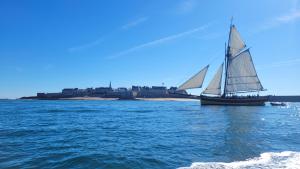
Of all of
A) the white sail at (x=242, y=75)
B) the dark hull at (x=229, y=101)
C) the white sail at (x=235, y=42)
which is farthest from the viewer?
the white sail at (x=235, y=42)

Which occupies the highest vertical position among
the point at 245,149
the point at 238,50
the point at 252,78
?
the point at 238,50

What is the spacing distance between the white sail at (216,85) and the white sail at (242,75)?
3001mm

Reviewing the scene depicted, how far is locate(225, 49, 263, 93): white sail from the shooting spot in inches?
3009

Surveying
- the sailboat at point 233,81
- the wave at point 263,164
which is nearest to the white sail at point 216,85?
the sailboat at point 233,81

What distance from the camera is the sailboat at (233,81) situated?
75875 mm

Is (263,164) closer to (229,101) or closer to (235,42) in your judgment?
(229,101)

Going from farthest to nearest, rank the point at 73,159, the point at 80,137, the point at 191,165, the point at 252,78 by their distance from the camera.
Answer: the point at 252,78 → the point at 80,137 → the point at 73,159 → the point at 191,165

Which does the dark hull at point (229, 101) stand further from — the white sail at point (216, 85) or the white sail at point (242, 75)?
the white sail at point (242, 75)

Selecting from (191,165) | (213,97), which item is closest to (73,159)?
(191,165)

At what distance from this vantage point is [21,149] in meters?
14.3

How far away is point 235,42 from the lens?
81.1m

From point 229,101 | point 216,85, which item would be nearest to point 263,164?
point 216,85

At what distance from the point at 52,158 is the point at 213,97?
2677 inches

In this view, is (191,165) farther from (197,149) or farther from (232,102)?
(232,102)
